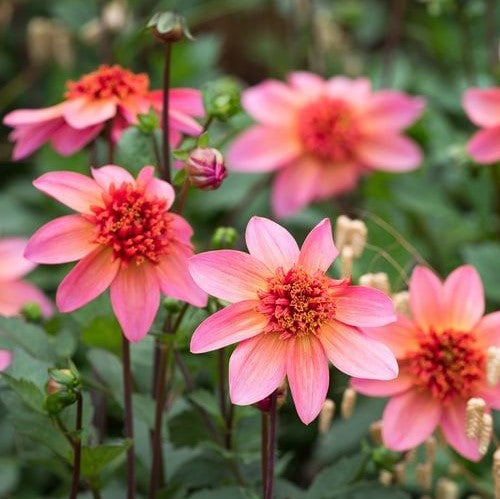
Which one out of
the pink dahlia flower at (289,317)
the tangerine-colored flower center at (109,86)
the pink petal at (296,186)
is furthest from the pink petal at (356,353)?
the pink petal at (296,186)

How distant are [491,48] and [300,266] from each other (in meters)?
1.02

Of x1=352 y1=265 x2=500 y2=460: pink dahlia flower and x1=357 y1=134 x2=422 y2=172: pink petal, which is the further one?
x1=357 y1=134 x2=422 y2=172: pink petal

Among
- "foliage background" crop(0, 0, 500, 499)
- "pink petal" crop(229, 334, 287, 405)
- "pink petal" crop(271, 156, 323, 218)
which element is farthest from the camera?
"pink petal" crop(271, 156, 323, 218)

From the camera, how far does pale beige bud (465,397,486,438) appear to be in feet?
2.58

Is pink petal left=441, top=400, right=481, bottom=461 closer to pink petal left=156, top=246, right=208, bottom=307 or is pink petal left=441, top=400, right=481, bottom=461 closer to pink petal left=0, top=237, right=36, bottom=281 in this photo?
pink petal left=156, top=246, right=208, bottom=307

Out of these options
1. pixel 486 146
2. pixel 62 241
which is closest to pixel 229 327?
pixel 62 241

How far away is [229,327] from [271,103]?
2.69 feet

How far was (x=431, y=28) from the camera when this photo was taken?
1997mm

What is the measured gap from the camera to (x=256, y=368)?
0.74 meters

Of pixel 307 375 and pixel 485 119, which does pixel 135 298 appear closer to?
pixel 307 375

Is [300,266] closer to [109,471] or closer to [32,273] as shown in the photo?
[109,471]

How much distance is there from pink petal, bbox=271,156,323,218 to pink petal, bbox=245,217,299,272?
67cm

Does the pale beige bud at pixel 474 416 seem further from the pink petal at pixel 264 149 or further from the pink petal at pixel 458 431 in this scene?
the pink petal at pixel 264 149

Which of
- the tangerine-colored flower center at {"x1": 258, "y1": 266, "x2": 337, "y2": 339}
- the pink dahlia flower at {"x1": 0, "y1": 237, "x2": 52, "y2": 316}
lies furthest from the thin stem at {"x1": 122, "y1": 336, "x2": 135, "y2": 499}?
the pink dahlia flower at {"x1": 0, "y1": 237, "x2": 52, "y2": 316}
